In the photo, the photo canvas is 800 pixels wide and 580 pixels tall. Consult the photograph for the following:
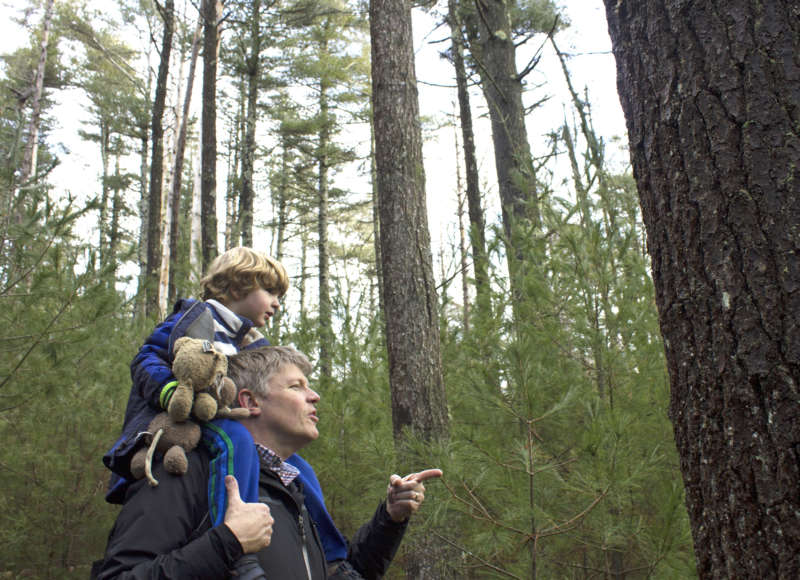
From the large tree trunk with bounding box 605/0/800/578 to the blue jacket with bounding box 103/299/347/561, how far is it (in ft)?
3.96

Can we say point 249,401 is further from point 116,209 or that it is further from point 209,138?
point 116,209

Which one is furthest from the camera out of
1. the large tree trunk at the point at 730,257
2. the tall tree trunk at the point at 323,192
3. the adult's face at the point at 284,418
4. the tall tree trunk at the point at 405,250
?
the tall tree trunk at the point at 323,192

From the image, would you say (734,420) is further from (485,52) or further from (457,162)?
(457,162)

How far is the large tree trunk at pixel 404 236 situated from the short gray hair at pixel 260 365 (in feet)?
6.54

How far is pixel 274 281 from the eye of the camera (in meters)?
2.85

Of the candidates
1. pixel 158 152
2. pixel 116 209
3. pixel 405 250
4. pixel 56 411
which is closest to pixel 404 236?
pixel 405 250

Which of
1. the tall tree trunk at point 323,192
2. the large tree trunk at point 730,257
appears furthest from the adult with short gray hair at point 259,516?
the tall tree trunk at point 323,192

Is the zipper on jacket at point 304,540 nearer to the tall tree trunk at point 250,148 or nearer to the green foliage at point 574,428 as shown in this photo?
the green foliage at point 574,428

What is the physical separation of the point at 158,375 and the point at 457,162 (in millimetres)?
28518

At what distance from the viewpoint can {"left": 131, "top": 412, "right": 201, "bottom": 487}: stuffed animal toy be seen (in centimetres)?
159

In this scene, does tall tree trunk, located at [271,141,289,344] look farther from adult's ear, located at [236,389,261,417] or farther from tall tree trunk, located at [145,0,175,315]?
adult's ear, located at [236,389,261,417]

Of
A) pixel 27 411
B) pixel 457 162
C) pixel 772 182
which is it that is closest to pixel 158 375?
pixel 772 182

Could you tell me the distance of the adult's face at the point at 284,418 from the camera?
1957 millimetres

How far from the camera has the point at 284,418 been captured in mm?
1958
